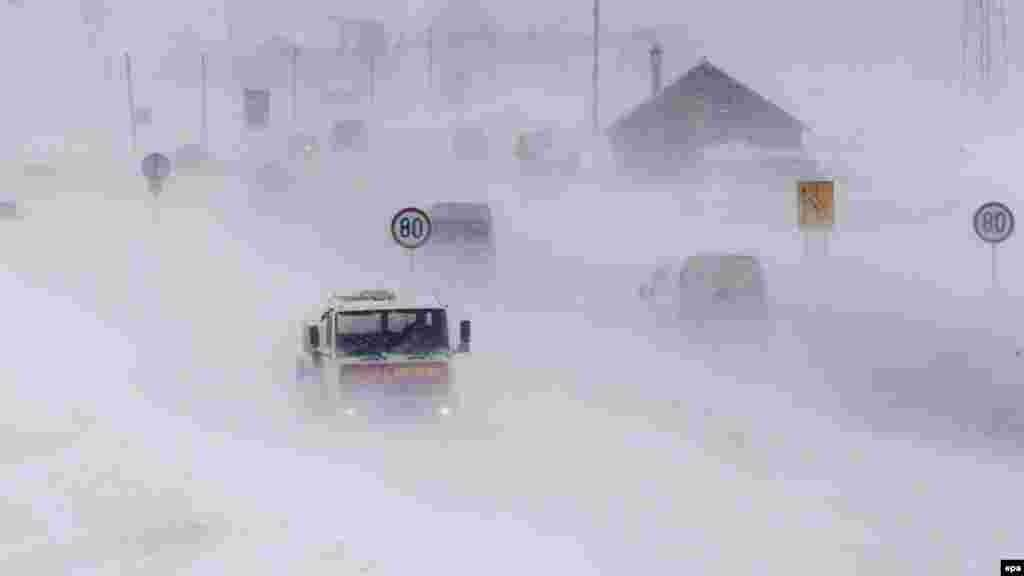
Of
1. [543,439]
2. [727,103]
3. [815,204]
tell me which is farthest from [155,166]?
[727,103]

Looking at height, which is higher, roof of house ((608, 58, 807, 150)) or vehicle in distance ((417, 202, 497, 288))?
roof of house ((608, 58, 807, 150))

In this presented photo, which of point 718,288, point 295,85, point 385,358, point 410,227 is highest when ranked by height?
point 295,85

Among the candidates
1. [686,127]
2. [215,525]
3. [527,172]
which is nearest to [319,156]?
[527,172]

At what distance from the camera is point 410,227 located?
23.4 metres

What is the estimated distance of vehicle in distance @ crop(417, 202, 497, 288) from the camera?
3716 centimetres

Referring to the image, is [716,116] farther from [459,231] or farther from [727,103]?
[459,231]

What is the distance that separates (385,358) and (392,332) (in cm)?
54

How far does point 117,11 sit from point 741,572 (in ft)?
515

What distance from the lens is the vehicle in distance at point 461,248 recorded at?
122ft

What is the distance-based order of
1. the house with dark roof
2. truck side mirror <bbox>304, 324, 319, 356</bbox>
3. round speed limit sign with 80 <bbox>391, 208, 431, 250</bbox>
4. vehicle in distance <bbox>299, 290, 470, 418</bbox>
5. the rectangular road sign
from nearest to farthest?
vehicle in distance <bbox>299, 290, 470, 418</bbox>, truck side mirror <bbox>304, 324, 319, 356</bbox>, round speed limit sign with 80 <bbox>391, 208, 431, 250</bbox>, the rectangular road sign, the house with dark roof

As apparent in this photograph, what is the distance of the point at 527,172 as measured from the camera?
7181 centimetres

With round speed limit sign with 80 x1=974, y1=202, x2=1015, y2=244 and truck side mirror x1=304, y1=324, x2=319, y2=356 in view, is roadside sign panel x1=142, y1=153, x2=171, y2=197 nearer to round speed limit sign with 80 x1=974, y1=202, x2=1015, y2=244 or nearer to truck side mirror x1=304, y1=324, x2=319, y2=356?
truck side mirror x1=304, y1=324, x2=319, y2=356

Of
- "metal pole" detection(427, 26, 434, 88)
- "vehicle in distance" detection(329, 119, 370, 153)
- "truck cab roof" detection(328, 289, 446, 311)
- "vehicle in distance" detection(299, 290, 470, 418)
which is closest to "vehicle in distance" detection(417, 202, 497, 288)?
"truck cab roof" detection(328, 289, 446, 311)

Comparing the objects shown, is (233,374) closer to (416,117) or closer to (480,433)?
(480,433)
